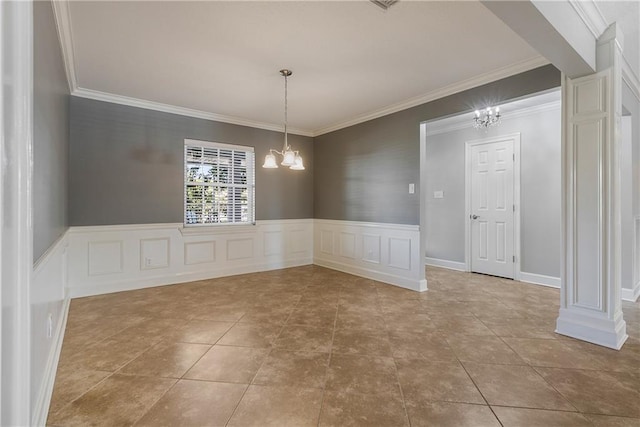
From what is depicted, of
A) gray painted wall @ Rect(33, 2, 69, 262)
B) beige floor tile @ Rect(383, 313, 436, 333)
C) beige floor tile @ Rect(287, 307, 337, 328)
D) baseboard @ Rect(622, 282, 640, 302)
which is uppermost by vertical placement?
gray painted wall @ Rect(33, 2, 69, 262)

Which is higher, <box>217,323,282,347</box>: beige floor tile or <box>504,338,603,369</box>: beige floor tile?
<box>217,323,282,347</box>: beige floor tile

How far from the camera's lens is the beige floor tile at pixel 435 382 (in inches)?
70.7

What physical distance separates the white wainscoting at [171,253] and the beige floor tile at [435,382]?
3.42m

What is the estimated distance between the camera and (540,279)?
14.3 ft

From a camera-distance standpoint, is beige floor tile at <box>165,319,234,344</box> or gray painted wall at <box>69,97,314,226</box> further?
gray painted wall at <box>69,97,314,226</box>

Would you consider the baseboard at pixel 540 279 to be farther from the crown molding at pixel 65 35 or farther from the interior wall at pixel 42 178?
the crown molding at pixel 65 35

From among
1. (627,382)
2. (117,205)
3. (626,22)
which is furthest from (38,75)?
(626,22)

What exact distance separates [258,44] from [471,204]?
4.28 m

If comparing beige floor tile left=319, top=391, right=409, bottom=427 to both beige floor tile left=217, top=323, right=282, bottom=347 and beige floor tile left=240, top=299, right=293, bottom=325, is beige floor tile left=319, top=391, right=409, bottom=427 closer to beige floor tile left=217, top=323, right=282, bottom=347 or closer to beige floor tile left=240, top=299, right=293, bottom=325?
beige floor tile left=217, top=323, right=282, bottom=347

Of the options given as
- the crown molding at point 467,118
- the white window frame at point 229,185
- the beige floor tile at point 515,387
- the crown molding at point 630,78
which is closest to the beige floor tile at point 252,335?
the beige floor tile at point 515,387

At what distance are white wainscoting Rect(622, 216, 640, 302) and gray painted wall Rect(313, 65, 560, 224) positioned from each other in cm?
236

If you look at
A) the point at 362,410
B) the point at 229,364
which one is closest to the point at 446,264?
the point at 362,410

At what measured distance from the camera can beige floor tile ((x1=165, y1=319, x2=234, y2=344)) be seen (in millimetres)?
2535

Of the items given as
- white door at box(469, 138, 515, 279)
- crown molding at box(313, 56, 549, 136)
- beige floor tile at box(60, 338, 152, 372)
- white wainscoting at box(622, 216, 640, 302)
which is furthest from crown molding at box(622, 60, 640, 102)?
beige floor tile at box(60, 338, 152, 372)
